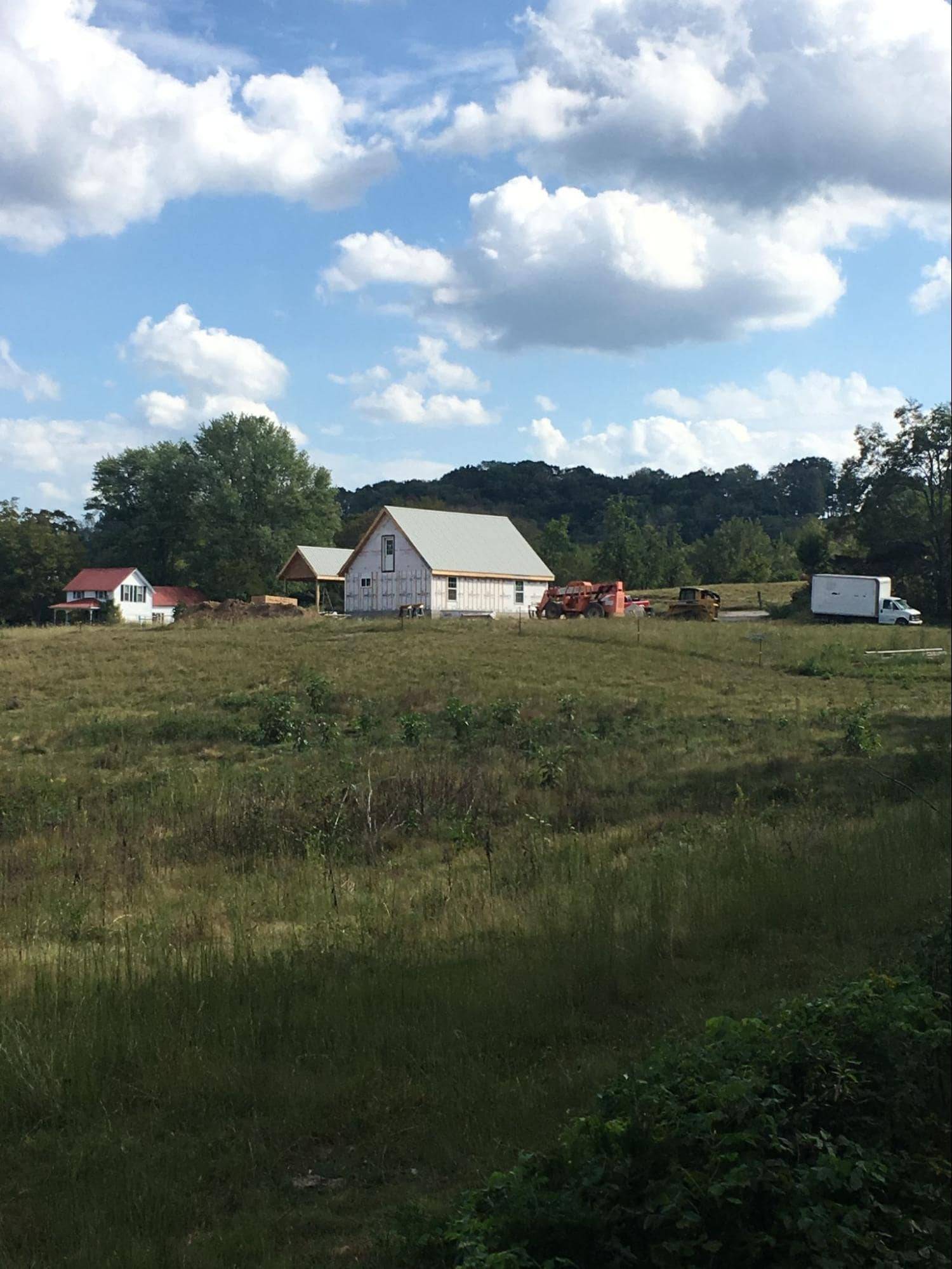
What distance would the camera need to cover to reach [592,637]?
40.4 metres

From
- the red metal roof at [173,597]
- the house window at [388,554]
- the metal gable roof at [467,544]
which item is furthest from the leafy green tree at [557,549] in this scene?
the house window at [388,554]

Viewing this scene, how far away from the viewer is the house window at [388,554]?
60.2 meters

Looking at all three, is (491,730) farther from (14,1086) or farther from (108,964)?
(14,1086)

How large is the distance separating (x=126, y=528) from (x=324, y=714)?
247ft

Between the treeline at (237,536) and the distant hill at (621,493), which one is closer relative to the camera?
the treeline at (237,536)

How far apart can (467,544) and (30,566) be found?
38971mm

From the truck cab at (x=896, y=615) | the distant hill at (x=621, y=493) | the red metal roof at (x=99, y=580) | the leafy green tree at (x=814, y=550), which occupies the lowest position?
the truck cab at (x=896, y=615)

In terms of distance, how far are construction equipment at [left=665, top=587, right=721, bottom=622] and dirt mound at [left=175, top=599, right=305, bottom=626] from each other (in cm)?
1849

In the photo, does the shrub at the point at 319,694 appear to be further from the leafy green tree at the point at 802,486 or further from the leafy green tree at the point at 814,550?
the leafy green tree at the point at 802,486

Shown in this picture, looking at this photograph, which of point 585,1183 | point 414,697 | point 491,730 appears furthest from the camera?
point 414,697

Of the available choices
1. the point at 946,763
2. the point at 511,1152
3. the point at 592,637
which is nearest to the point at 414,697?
the point at 946,763

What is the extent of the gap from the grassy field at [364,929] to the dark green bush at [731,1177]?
617 mm

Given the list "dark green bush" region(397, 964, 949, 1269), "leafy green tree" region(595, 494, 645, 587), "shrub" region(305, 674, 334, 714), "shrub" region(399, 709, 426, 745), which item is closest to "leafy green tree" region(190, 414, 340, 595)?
"leafy green tree" region(595, 494, 645, 587)

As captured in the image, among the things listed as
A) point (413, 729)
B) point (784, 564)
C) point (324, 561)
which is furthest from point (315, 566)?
point (413, 729)
